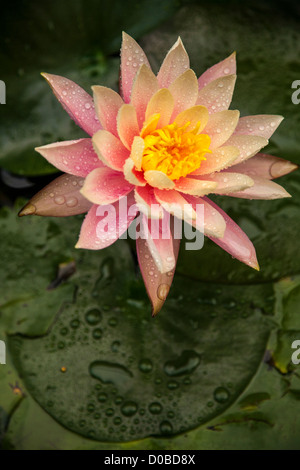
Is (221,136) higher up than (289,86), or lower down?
lower down

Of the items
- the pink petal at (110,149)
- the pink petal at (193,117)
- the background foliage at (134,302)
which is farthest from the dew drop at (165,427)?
the pink petal at (193,117)

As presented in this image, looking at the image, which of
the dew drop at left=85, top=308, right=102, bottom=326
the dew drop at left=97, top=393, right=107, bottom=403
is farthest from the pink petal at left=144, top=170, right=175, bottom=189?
the dew drop at left=97, top=393, right=107, bottom=403

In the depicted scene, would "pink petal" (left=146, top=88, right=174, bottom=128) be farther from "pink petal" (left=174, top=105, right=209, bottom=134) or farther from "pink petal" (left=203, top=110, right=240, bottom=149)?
"pink petal" (left=203, top=110, right=240, bottom=149)

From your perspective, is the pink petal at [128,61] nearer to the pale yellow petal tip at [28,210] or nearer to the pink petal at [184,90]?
the pink petal at [184,90]

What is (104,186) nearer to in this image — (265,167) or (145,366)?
(265,167)

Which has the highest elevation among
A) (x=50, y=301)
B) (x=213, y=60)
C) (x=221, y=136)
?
(x=213, y=60)
